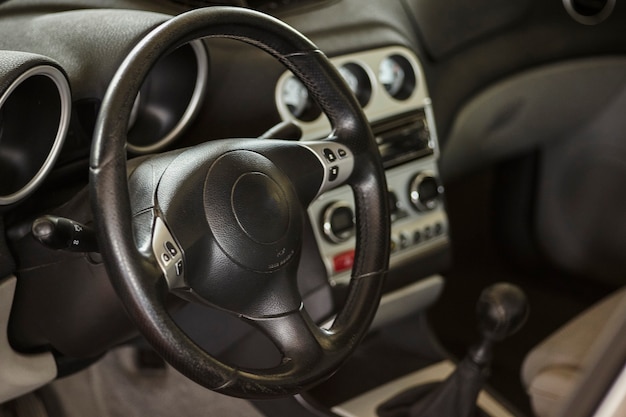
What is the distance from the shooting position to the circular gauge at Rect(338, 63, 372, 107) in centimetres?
149

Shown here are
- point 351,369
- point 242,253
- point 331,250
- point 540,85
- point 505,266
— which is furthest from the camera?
point 505,266

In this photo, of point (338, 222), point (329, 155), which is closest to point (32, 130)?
point (329, 155)

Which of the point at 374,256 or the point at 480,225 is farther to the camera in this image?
the point at 480,225

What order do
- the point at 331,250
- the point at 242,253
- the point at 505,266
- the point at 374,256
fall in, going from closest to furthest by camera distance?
the point at 242,253, the point at 374,256, the point at 331,250, the point at 505,266

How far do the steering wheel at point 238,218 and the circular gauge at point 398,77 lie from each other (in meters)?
0.38

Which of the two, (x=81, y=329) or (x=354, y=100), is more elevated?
(x=354, y=100)

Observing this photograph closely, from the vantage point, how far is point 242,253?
1021 millimetres

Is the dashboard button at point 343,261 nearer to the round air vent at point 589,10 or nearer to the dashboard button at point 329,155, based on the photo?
the dashboard button at point 329,155

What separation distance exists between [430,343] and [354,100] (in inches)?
24.0

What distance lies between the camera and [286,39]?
1.09 meters

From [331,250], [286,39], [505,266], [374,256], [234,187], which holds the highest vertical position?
[286,39]

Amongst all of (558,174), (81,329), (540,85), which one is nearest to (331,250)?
(81,329)

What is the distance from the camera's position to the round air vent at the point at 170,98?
50.9 inches

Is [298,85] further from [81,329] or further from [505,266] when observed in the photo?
[505,266]
